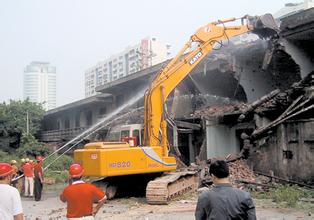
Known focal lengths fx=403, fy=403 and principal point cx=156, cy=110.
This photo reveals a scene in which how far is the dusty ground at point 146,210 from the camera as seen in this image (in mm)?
9203

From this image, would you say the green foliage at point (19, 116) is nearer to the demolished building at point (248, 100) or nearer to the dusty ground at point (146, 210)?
the demolished building at point (248, 100)

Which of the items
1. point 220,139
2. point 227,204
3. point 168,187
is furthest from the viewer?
point 220,139

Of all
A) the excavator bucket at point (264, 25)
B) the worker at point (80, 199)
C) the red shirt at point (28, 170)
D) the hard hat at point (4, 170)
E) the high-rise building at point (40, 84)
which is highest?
the high-rise building at point (40, 84)

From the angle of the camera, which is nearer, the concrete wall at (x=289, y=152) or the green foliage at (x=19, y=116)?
the concrete wall at (x=289, y=152)

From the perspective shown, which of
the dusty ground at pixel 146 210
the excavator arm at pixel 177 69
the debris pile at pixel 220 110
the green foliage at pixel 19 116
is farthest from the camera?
the green foliage at pixel 19 116

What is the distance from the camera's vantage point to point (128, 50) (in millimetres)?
72000

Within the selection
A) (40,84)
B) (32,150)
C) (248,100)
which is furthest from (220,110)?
(40,84)

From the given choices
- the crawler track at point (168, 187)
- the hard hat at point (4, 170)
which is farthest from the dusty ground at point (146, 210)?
the hard hat at point (4, 170)

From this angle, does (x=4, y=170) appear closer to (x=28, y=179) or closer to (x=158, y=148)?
(x=158, y=148)

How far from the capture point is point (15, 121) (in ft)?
117

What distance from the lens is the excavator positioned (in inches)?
428

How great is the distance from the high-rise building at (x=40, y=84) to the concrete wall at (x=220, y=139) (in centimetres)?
7176

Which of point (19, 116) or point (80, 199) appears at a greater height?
point (19, 116)

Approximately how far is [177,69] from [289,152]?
4.75 metres
